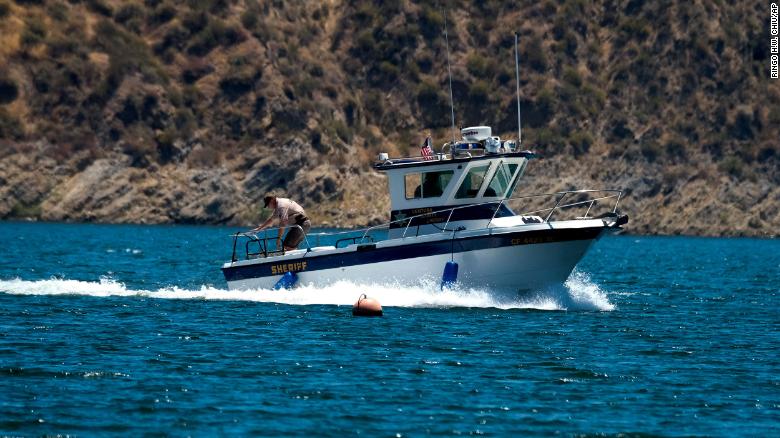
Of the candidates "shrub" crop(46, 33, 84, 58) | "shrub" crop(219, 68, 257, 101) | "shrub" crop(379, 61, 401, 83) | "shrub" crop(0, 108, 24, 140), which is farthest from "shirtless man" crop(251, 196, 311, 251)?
"shrub" crop(379, 61, 401, 83)

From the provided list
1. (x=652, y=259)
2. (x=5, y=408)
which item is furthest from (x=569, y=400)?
(x=652, y=259)

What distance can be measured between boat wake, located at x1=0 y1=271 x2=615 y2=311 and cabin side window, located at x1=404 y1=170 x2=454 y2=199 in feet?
8.00

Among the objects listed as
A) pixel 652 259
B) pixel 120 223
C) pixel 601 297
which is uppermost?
pixel 120 223

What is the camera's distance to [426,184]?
3111 centimetres

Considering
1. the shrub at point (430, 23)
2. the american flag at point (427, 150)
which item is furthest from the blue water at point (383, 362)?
the shrub at point (430, 23)

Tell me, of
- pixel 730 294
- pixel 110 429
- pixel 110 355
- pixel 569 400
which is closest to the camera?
pixel 110 429

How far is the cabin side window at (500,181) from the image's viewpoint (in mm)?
30547

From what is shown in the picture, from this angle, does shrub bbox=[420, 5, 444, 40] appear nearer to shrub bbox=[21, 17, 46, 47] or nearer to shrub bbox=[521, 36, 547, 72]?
shrub bbox=[521, 36, 547, 72]

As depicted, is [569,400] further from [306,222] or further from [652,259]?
[652,259]

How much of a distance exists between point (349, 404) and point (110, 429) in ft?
11.6

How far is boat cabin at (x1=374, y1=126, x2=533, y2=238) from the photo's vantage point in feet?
99.7

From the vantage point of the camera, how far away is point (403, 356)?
2245cm

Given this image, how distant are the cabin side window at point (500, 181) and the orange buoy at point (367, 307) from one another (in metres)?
4.29

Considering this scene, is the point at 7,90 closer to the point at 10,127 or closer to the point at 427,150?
the point at 10,127
